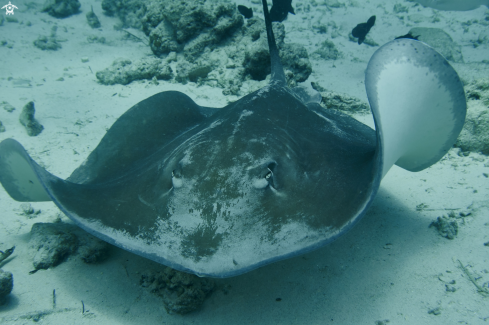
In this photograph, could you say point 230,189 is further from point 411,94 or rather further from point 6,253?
point 6,253

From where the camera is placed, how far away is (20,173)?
2359 millimetres

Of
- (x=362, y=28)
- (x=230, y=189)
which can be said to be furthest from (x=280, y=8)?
(x=230, y=189)

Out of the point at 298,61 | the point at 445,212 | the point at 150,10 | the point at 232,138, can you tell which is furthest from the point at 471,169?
the point at 150,10

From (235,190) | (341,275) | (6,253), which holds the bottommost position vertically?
(341,275)

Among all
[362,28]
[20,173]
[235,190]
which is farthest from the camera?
[362,28]

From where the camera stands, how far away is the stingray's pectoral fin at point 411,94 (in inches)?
75.7

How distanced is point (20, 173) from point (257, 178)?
7.04ft

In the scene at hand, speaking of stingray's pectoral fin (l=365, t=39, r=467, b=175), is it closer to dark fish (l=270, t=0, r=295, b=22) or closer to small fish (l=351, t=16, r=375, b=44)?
dark fish (l=270, t=0, r=295, b=22)

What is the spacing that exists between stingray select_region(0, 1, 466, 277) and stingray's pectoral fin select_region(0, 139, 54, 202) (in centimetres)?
1

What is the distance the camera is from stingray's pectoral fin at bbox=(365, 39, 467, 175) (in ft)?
6.31

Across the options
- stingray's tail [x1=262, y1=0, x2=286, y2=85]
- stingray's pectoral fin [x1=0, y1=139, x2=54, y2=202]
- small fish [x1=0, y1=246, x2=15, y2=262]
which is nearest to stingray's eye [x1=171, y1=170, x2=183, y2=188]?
stingray's pectoral fin [x1=0, y1=139, x2=54, y2=202]

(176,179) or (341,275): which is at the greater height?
(176,179)

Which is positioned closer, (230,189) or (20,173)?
(230,189)

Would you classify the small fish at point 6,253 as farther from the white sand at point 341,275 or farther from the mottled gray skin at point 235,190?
the mottled gray skin at point 235,190
